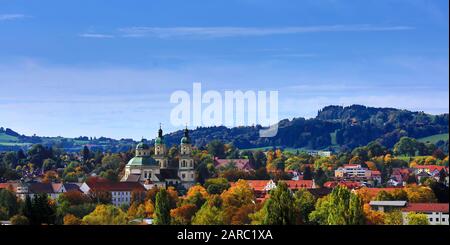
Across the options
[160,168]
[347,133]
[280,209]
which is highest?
[347,133]

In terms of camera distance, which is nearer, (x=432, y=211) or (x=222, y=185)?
(x=432, y=211)

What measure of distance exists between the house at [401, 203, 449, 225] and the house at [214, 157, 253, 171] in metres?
21.9

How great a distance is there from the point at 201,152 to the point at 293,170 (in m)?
4.40

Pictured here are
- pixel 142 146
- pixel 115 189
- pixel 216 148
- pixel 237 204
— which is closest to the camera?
pixel 237 204

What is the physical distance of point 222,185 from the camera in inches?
1266

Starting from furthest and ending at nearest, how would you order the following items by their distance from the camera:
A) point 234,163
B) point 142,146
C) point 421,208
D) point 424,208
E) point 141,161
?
point 234,163 < point 141,161 < point 142,146 < point 424,208 < point 421,208

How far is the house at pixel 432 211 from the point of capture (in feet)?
63.8

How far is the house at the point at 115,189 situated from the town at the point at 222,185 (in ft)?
0.15

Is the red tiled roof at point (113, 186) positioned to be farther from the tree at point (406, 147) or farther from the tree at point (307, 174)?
the tree at point (406, 147)

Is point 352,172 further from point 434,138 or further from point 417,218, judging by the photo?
point 417,218

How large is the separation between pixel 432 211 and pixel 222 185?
40.0ft

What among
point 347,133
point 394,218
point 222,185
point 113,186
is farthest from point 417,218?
point 347,133

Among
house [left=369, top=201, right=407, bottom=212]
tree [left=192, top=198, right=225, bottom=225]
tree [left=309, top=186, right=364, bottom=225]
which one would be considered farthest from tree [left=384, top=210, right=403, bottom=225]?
tree [left=192, top=198, right=225, bottom=225]
